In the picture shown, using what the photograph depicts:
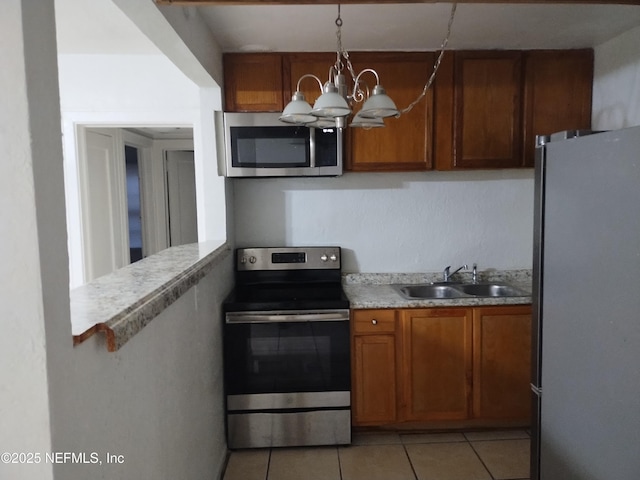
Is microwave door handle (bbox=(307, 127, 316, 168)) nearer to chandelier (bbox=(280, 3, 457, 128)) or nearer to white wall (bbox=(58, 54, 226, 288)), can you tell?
white wall (bbox=(58, 54, 226, 288))

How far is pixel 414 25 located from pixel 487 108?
0.70m

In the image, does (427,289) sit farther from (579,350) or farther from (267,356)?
(579,350)

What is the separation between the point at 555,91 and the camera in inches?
101

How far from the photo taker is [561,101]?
2570mm

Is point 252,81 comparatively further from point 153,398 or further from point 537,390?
point 537,390

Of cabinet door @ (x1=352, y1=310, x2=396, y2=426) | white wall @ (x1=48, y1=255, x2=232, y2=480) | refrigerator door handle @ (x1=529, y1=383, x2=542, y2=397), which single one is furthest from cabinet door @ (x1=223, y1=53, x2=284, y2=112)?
refrigerator door handle @ (x1=529, y1=383, x2=542, y2=397)

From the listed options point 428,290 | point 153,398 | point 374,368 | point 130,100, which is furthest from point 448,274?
point 130,100

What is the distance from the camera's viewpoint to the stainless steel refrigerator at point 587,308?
1134 mm

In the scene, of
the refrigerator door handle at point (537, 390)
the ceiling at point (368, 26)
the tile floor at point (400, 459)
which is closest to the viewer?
the refrigerator door handle at point (537, 390)

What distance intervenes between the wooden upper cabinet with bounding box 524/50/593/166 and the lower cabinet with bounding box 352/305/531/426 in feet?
3.35

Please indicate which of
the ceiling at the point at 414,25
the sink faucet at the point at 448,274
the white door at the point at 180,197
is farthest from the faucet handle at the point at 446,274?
Answer: the white door at the point at 180,197

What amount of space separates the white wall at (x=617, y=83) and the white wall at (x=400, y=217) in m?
0.53

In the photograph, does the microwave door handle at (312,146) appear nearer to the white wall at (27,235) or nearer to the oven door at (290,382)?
the oven door at (290,382)

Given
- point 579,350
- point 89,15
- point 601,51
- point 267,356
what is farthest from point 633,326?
point 89,15
